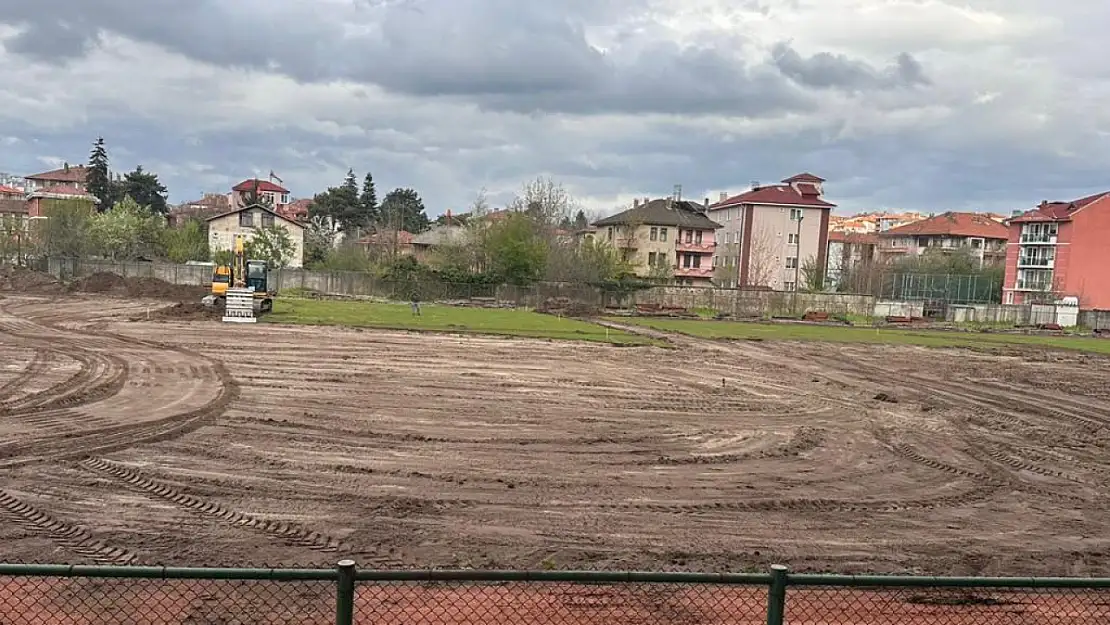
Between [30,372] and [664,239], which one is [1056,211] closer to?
[664,239]

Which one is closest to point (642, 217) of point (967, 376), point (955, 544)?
point (967, 376)

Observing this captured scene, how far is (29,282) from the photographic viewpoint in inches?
2392

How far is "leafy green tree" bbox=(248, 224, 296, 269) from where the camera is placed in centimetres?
7512

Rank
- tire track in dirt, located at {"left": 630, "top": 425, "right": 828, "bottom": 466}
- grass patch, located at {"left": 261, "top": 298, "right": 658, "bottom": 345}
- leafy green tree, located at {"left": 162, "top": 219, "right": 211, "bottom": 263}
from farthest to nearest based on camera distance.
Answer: leafy green tree, located at {"left": 162, "top": 219, "right": 211, "bottom": 263} < grass patch, located at {"left": 261, "top": 298, "right": 658, "bottom": 345} < tire track in dirt, located at {"left": 630, "top": 425, "right": 828, "bottom": 466}

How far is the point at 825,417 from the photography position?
20.8 metres

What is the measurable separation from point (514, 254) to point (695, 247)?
2765cm

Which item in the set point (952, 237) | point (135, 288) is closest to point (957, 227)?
point (952, 237)

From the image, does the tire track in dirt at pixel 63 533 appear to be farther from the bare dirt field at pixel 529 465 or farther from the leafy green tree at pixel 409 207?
the leafy green tree at pixel 409 207

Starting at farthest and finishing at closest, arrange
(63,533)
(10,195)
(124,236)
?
(10,195) → (124,236) → (63,533)

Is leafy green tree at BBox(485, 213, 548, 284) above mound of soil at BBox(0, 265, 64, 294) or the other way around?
above

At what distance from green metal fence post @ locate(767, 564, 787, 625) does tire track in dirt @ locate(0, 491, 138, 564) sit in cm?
709

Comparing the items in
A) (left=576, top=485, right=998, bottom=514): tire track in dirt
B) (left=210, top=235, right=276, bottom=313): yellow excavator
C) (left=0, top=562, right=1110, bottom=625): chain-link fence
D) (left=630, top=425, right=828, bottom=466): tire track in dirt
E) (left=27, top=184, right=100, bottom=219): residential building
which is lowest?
(left=630, top=425, right=828, bottom=466): tire track in dirt

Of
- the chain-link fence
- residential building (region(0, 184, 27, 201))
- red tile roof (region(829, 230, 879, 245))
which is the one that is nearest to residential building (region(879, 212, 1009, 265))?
red tile roof (region(829, 230, 879, 245))

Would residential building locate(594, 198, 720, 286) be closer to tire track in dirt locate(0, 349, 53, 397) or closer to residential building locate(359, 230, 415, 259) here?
residential building locate(359, 230, 415, 259)
